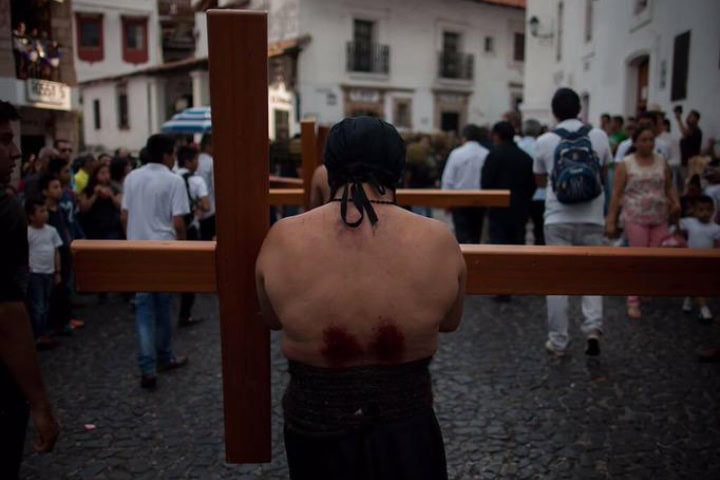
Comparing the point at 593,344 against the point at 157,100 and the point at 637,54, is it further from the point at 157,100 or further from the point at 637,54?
the point at 157,100

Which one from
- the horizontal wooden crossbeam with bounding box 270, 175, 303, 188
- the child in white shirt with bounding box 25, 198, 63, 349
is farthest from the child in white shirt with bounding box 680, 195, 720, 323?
the child in white shirt with bounding box 25, 198, 63, 349

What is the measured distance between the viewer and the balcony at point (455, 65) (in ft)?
99.1

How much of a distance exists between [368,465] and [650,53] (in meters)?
11.9

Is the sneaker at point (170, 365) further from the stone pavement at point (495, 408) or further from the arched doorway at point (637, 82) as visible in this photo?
the arched doorway at point (637, 82)

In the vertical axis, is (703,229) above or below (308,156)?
below

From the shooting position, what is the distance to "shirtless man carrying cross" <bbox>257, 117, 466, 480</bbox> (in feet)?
5.74

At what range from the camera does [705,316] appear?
639 cm

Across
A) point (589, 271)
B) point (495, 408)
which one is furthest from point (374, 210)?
point (495, 408)

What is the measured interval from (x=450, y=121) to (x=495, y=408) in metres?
27.6

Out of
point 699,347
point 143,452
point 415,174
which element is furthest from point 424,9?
point 143,452

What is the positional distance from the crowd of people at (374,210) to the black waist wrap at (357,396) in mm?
13

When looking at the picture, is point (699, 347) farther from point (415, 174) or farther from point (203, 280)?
point (415, 174)

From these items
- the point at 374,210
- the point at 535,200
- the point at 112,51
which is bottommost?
the point at 535,200

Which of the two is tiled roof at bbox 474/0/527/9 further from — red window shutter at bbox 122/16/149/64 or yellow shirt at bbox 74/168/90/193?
yellow shirt at bbox 74/168/90/193
